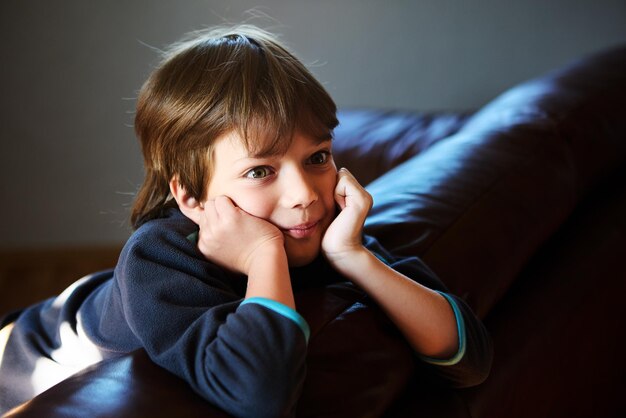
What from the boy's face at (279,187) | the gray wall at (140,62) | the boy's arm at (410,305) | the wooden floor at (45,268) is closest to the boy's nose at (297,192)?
the boy's face at (279,187)

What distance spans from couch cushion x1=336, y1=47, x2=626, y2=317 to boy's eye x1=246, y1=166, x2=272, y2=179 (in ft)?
0.95

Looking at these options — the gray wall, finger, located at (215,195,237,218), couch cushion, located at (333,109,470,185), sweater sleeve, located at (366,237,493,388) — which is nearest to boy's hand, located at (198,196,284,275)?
finger, located at (215,195,237,218)

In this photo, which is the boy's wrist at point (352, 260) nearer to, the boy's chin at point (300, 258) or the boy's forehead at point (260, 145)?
the boy's chin at point (300, 258)

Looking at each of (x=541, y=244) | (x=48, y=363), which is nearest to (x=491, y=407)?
(x=541, y=244)

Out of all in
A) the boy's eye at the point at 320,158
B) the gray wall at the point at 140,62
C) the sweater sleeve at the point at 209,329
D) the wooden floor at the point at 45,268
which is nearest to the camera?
the sweater sleeve at the point at 209,329

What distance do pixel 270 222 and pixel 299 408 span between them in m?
0.29

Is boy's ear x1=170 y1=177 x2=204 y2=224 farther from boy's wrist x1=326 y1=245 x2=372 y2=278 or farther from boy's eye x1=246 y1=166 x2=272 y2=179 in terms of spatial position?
boy's wrist x1=326 y1=245 x2=372 y2=278

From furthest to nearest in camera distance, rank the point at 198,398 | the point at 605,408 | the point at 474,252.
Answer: the point at 605,408, the point at 474,252, the point at 198,398

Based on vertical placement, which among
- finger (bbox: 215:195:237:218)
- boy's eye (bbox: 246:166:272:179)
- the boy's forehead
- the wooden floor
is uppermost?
the boy's forehead

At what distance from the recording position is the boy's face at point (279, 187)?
1028 mm

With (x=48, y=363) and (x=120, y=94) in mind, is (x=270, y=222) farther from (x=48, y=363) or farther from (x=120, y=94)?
(x=120, y=94)

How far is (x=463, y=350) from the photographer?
3.28 ft

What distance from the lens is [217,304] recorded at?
928mm

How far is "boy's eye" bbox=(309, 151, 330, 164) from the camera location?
1098mm
